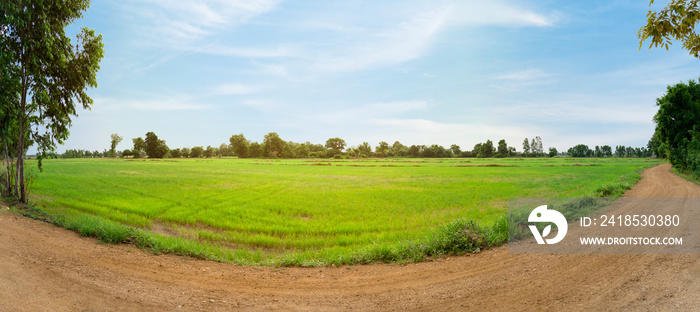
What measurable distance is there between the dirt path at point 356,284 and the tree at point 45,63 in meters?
7.22

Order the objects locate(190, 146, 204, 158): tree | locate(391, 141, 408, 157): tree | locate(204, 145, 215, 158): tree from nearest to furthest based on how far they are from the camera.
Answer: locate(190, 146, 204, 158): tree, locate(204, 145, 215, 158): tree, locate(391, 141, 408, 157): tree

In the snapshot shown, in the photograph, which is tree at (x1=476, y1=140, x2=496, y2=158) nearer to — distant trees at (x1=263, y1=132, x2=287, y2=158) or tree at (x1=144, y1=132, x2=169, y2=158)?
distant trees at (x1=263, y1=132, x2=287, y2=158)

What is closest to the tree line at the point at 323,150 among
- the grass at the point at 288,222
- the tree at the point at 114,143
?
the tree at the point at 114,143

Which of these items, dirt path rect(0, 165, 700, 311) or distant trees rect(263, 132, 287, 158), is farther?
distant trees rect(263, 132, 287, 158)

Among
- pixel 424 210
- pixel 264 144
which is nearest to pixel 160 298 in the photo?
pixel 424 210

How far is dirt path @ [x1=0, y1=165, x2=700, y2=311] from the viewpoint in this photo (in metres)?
4.40

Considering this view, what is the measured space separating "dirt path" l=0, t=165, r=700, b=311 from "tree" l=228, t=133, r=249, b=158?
108698mm

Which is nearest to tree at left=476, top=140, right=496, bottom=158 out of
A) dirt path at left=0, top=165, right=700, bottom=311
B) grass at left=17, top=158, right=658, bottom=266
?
grass at left=17, top=158, right=658, bottom=266

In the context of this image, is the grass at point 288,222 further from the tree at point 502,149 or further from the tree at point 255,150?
the tree at point 502,149

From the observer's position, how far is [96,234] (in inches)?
328

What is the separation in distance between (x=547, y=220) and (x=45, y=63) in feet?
56.4

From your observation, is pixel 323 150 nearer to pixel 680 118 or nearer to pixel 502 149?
pixel 502 149

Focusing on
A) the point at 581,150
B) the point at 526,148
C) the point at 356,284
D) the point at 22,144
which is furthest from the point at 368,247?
the point at 581,150

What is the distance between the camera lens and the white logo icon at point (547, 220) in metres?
7.07
